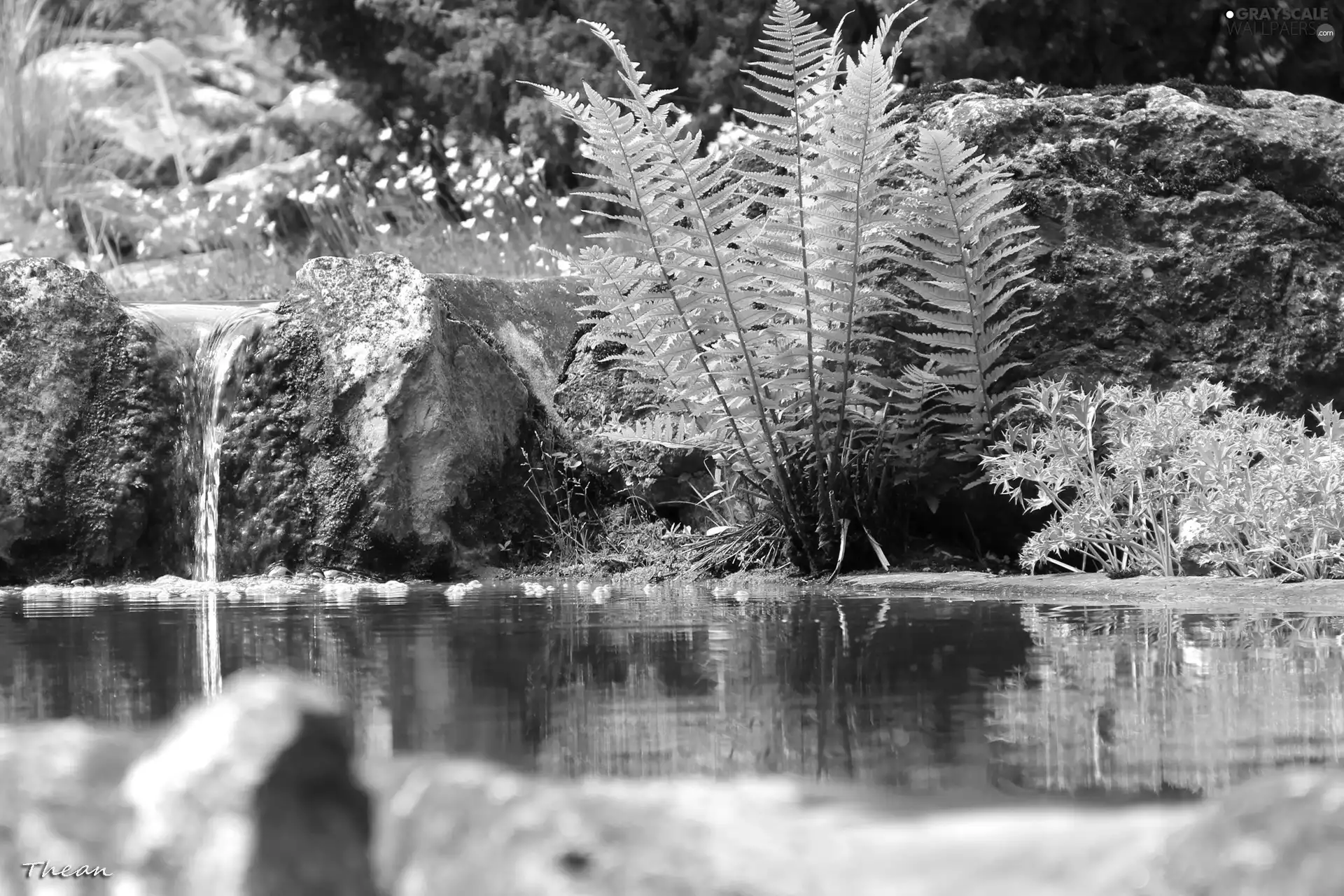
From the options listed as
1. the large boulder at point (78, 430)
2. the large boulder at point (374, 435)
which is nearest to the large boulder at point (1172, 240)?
the large boulder at point (374, 435)

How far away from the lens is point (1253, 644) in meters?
2.63

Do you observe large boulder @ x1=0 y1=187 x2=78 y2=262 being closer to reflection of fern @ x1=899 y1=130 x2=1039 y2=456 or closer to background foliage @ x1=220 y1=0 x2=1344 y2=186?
background foliage @ x1=220 y1=0 x2=1344 y2=186

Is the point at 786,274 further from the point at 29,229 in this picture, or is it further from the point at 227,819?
the point at 29,229

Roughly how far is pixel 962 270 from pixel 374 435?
276 centimetres

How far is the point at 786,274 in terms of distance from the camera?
15.3ft

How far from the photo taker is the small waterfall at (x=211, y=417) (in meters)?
6.37

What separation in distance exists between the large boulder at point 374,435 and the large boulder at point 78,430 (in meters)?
0.50

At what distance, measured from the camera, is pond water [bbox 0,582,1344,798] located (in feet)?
5.28

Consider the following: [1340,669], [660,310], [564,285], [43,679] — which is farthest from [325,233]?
[1340,669]

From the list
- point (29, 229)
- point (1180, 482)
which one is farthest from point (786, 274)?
point (29, 229)

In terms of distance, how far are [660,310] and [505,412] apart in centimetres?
Answer: 188

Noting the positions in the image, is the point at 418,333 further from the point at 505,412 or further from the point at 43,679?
the point at 43,679

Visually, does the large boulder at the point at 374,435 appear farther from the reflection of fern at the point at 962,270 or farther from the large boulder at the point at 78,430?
the reflection of fern at the point at 962,270

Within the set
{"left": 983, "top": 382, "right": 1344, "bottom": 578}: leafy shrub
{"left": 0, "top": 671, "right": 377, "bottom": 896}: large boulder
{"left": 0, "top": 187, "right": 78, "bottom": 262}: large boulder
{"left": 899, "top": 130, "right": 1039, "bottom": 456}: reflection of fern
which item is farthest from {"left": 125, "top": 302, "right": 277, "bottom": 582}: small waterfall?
{"left": 0, "top": 187, "right": 78, "bottom": 262}: large boulder
